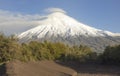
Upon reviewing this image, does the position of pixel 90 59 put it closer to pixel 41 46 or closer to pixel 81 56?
pixel 81 56

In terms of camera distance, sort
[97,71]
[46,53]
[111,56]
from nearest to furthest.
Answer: [97,71] < [111,56] < [46,53]

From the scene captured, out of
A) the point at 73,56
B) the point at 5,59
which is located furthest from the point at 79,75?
the point at 73,56

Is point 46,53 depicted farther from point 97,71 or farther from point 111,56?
point 97,71

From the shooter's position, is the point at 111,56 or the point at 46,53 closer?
the point at 111,56

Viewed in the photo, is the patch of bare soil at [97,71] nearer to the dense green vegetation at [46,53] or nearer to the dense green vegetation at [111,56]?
the dense green vegetation at [46,53]

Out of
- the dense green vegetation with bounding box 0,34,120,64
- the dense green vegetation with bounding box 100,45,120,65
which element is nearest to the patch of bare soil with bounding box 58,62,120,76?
the dense green vegetation with bounding box 0,34,120,64

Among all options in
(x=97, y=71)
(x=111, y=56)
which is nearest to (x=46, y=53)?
(x=111, y=56)

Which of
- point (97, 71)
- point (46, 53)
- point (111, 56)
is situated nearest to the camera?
point (97, 71)

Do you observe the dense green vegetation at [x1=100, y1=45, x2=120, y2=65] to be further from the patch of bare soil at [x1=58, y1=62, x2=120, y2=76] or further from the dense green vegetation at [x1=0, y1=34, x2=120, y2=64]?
the patch of bare soil at [x1=58, y1=62, x2=120, y2=76]
